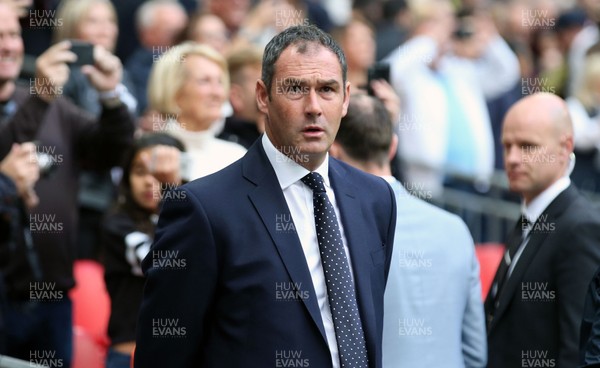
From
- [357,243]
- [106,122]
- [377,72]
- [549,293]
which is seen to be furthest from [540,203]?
[106,122]

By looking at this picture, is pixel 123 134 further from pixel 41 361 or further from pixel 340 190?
pixel 340 190

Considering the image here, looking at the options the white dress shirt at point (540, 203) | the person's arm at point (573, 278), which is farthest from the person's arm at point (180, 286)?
the white dress shirt at point (540, 203)

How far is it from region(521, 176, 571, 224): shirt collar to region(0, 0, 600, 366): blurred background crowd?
1122 mm

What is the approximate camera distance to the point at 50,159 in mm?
6531

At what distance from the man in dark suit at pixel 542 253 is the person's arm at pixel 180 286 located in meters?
1.89

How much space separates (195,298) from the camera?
3.99 metres

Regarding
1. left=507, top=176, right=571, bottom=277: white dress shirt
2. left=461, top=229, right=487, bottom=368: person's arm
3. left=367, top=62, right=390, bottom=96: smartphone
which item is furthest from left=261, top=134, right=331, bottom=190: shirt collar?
left=367, top=62, right=390, bottom=96: smartphone

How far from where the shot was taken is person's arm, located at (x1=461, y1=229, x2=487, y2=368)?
17.0ft

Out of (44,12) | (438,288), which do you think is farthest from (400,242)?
(44,12)

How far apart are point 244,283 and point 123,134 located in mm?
3289

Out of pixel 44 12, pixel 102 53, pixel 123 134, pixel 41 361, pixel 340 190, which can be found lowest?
pixel 41 361

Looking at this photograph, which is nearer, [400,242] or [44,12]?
[400,242]

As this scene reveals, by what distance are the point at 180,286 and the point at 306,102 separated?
818mm

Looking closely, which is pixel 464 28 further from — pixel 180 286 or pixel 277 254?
pixel 180 286
